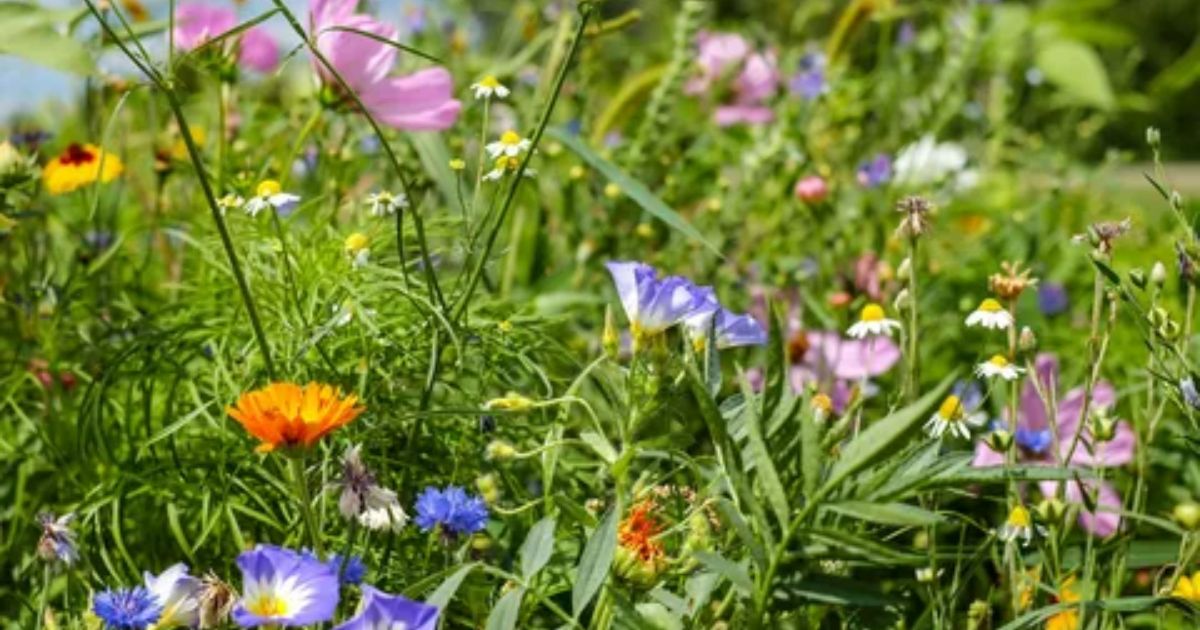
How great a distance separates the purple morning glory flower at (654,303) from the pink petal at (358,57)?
0.35 metres

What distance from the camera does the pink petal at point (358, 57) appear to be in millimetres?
1067

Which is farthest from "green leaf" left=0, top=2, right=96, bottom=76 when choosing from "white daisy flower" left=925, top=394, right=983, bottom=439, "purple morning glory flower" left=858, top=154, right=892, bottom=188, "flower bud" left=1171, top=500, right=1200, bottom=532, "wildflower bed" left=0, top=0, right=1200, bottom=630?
"purple morning glory flower" left=858, top=154, right=892, bottom=188

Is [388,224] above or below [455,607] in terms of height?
above

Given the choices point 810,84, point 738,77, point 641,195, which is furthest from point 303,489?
point 738,77

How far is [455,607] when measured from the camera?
2.93 feet

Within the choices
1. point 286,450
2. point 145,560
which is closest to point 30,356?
point 145,560

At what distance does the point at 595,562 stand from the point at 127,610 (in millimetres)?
201

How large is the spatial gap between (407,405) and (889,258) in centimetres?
81

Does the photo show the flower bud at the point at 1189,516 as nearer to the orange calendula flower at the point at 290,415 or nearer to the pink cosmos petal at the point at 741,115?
the orange calendula flower at the point at 290,415

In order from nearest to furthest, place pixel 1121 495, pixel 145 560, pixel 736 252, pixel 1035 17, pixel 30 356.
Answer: pixel 145 560
pixel 30 356
pixel 1121 495
pixel 736 252
pixel 1035 17

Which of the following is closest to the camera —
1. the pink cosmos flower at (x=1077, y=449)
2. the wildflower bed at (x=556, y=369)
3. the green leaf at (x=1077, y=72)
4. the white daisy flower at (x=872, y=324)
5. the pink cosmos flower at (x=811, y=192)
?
the wildflower bed at (x=556, y=369)

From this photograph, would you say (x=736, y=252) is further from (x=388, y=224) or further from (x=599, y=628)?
(x=599, y=628)

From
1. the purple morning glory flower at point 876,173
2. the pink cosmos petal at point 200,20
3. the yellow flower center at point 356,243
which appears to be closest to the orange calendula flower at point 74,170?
the pink cosmos petal at point 200,20

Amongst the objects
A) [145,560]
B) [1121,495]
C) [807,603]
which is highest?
[807,603]
